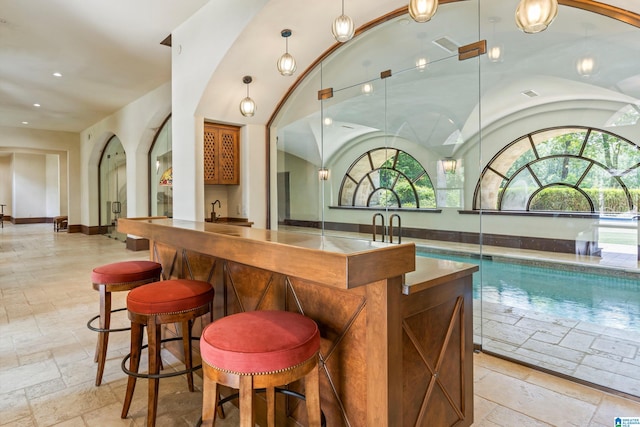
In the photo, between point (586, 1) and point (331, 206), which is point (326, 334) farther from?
point (331, 206)

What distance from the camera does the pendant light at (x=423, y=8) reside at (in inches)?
96.7

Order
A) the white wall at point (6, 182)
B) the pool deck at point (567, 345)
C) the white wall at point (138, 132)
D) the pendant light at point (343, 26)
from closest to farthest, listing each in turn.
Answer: the pool deck at point (567, 345) → the pendant light at point (343, 26) → the white wall at point (138, 132) → the white wall at point (6, 182)

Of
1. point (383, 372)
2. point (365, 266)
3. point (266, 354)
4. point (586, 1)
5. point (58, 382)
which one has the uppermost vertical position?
point (586, 1)

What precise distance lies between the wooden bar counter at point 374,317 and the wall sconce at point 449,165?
332 centimetres

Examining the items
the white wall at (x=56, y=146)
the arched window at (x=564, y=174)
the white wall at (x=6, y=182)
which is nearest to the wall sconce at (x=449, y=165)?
the arched window at (x=564, y=174)

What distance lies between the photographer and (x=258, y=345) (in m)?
1.37

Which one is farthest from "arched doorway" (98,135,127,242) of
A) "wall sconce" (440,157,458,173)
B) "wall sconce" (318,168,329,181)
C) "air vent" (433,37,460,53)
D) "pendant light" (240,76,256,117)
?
"air vent" (433,37,460,53)

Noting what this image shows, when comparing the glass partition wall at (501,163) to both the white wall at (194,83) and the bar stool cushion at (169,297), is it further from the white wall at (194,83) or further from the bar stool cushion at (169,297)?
the bar stool cushion at (169,297)

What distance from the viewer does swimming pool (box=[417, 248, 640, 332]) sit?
3.30 m

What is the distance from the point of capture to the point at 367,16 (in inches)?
169

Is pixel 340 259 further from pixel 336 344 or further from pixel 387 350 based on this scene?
pixel 336 344

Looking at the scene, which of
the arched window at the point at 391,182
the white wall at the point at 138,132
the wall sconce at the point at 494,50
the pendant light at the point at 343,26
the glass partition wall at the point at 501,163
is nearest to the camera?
the pendant light at the point at 343,26

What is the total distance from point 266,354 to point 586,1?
12.4ft

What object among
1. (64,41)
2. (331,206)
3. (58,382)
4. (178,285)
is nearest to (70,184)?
(64,41)
